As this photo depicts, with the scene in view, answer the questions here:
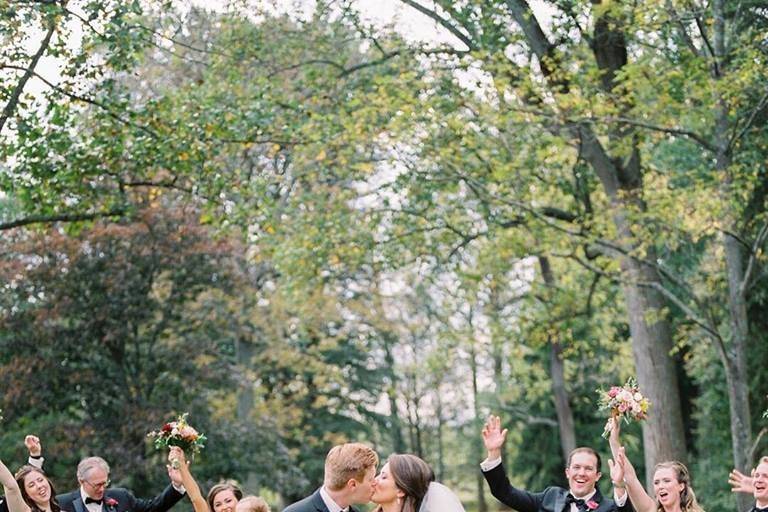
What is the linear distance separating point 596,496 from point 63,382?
1405 centimetres

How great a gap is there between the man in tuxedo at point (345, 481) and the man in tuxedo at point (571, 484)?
56.7 inches

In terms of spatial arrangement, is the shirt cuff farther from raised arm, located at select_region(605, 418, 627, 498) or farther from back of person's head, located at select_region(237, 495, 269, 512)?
back of person's head, located at select_region(237, 495, 269, 512)

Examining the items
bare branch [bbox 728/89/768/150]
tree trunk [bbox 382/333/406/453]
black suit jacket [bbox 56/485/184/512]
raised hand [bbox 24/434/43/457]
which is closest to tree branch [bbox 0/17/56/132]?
black suit jacket [bbox 56/485/184/512]

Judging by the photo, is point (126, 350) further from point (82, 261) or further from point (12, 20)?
point (12, 20)

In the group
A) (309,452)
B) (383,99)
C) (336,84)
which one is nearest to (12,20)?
(383,99)

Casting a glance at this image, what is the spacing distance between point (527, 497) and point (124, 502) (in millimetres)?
3181

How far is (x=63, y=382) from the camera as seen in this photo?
19.6 m

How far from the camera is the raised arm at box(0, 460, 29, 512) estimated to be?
23.1 feet

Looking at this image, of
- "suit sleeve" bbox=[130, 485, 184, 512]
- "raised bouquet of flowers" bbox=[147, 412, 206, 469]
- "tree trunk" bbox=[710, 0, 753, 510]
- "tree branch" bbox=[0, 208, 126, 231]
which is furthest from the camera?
"tree branch" bbox=[0, 208, 126, 231]

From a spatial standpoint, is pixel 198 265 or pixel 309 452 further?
pixel 309 452

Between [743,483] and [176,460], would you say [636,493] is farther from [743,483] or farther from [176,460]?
[176,460]

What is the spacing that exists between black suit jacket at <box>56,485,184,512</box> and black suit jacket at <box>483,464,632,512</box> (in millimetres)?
2439

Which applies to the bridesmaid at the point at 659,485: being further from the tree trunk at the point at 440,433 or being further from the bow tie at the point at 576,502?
the tree trunk at the point at 440,433

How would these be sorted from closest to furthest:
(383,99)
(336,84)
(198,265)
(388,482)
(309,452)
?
1. (388,482)
2. (383,99)
3. (336,84)
4. (198,265)
5. (309,452)
